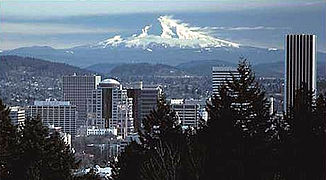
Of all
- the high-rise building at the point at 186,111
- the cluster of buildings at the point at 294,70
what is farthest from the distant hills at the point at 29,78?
the cluster of buildings at the point at 294,70

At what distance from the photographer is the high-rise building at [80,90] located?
559cm

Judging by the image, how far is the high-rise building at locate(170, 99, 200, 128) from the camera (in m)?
4.93

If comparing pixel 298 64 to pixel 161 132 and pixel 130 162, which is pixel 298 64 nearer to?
pixel 161 132

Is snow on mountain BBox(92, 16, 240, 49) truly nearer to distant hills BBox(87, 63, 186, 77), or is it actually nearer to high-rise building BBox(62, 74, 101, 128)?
distant hills BBox(87, 63, 186, 77)

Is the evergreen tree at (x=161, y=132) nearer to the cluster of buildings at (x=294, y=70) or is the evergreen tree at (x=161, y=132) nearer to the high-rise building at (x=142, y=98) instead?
the high-rise building at (x=142, y=98)

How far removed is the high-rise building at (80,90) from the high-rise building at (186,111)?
2.69 ft

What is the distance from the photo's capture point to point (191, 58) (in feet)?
17.6

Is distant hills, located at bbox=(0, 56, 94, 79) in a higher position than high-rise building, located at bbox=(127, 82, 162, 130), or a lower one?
higher

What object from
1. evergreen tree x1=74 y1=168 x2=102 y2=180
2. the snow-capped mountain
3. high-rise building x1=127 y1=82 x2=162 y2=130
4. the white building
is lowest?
evergreen tree x1=74 y1=168 x2=102 y2=180

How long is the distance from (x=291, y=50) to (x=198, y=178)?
201 centimetres

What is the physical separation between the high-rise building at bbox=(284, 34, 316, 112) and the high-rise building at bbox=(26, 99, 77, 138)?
6.29ft

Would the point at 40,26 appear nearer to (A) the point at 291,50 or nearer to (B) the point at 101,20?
(B) the point at 101,20

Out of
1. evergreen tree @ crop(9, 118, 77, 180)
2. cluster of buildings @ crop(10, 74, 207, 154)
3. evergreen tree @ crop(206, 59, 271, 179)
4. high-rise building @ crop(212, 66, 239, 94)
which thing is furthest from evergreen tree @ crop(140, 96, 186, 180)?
evergreen tree @ crop(9, 118, 77, 180)

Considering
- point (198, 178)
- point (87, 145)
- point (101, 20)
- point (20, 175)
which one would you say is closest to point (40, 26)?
point (101, 20)
